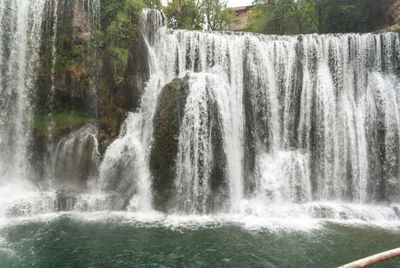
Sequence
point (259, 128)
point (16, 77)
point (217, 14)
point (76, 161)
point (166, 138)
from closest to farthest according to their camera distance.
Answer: point (166, 138) → point (76, 161) → point (16, 77) → point (259, 128) → point (217, 14)

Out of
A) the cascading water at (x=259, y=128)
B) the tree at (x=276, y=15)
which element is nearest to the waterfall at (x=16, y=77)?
the cascading water at (x=259, y=128)

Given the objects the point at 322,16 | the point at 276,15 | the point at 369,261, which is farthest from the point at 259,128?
the point at 276,15

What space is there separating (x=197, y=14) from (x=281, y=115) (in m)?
15.6

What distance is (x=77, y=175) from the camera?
1060cm

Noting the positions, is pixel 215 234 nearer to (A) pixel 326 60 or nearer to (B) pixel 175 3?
(A) pixel 326 60

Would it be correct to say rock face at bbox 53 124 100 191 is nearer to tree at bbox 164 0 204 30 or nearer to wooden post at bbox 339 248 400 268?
wooden post at bbox 339 248 400 268

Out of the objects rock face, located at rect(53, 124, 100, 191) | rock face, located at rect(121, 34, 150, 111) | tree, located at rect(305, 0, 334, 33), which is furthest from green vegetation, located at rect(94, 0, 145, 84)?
tree, located at rect(305, 0, 334, 33)

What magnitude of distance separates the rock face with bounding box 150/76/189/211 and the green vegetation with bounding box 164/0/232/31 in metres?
13.8

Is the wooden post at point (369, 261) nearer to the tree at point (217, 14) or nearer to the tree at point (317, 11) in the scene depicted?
the tree at point (317, 11)

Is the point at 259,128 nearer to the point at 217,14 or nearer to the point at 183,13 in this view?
the point at 183,13

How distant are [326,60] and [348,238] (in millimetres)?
8210

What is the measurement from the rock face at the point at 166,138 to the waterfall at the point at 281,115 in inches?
9.4

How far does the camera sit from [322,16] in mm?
19984

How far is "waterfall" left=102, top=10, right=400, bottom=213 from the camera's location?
10.1 m
